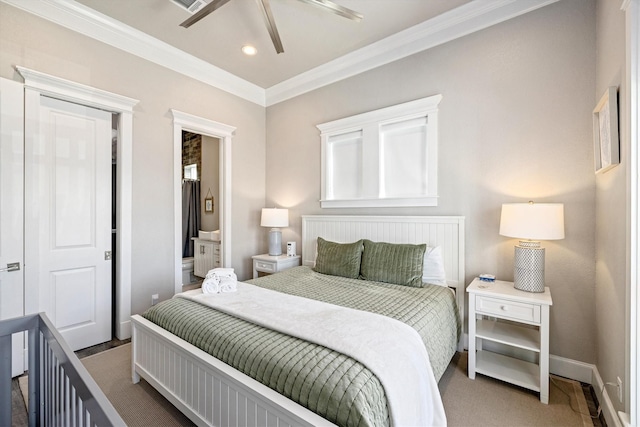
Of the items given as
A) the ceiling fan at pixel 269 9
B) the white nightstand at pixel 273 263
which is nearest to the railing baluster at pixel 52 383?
the ceiling fan at pixel 269 9

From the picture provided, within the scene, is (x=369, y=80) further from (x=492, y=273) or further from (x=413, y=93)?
(x=492, y=273)

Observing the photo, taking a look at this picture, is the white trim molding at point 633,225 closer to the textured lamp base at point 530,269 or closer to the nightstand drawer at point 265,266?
the textured lamp base at point 530,269

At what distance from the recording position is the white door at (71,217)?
7.77 ft

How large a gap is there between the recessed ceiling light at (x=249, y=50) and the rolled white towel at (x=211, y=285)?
2525 millimetres

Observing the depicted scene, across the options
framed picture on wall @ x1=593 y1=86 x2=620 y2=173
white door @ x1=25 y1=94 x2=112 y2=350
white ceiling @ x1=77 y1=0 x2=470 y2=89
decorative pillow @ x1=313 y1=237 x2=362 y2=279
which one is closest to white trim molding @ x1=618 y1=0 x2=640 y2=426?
framed picture on wall @ x1=593 y1=86 x2=620 y2=173

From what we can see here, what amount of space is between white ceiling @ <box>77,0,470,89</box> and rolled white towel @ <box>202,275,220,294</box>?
240 centimetres

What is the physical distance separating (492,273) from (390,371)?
5.73 feet

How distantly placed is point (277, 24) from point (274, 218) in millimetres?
2191

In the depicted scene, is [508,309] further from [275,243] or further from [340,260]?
[275,243]

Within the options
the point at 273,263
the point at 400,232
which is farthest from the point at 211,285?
the point at 400,232

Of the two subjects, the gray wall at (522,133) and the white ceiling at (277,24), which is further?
A: the white ceiling at (277,24)

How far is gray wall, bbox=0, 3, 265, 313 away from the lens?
2363 mm

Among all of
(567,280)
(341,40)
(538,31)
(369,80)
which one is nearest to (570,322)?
(567,280)

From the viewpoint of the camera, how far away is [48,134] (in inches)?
95.7
